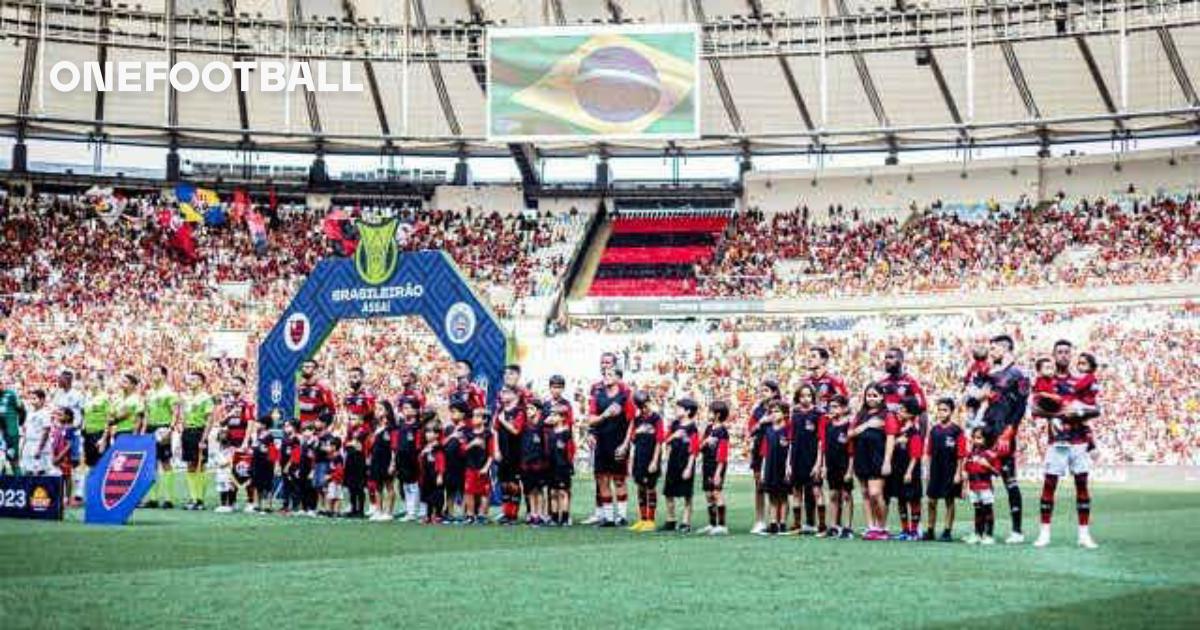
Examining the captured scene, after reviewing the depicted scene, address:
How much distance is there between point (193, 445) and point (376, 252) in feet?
13.2

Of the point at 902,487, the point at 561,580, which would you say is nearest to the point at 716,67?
the point at 902,487

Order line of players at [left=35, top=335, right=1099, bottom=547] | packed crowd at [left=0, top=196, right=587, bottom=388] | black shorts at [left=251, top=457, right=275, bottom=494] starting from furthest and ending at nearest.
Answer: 1. packed crowd at [left=0, top=196, right=587, bottom=388]
2. black shorts at [left=251, top=457, right=275, bottom=494]
3. line of players at [left=35, top=335, right=1099, bottom=547]

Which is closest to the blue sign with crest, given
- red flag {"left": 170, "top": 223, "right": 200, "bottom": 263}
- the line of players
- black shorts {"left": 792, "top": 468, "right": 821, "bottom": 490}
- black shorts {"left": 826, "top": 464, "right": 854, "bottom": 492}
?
the line of players

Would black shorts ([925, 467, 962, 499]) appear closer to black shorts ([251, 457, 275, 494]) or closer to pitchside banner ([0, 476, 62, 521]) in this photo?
black shorts ([251, 457, 275, 494])

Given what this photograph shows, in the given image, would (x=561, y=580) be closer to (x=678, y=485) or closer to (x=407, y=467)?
(x=678, y=485)

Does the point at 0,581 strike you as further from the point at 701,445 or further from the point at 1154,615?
the point at 701,445

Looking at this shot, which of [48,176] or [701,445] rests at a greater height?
[48,176]

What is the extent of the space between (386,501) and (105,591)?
34.8 feet

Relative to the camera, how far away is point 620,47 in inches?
1726

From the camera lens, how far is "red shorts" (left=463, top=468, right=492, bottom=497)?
18625 millimetres

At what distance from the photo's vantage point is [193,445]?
2088cm

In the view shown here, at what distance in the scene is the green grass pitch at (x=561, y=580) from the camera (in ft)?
29.5

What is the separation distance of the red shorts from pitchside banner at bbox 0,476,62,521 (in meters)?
4.64

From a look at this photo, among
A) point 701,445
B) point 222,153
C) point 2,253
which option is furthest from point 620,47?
point 701,445
